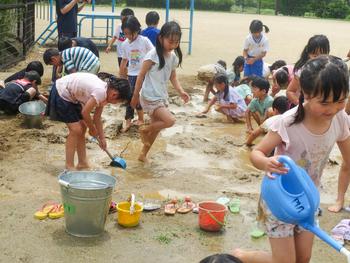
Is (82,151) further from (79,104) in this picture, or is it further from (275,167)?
(275,167)

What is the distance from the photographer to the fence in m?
11.3

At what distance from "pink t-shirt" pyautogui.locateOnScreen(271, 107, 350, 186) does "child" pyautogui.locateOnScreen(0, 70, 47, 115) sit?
5.07 meters

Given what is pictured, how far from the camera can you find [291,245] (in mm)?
2764

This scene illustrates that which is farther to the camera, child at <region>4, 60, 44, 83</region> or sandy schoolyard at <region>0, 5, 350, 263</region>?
child at <region>4, 60, 44, 83</region>

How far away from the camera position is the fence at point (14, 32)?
11.3m

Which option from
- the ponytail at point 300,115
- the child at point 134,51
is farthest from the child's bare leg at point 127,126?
the ponytail at point 300,115

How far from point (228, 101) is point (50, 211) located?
430cm

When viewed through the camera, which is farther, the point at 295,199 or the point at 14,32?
the point at 14,32

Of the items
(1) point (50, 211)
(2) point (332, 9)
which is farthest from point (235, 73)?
(2) point (332, 9)

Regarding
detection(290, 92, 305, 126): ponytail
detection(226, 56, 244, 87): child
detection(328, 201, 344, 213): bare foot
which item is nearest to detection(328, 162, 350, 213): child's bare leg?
detection(328, 201, 344, 213): bare foot

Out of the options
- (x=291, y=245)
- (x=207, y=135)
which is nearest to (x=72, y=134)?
(x=207, y=135)

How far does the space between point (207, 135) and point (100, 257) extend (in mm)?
3848

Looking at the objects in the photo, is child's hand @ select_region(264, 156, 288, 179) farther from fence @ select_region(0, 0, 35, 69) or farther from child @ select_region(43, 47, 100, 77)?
fence @ select_region(0, 0, 35, 69)

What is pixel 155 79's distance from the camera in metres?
5.62
